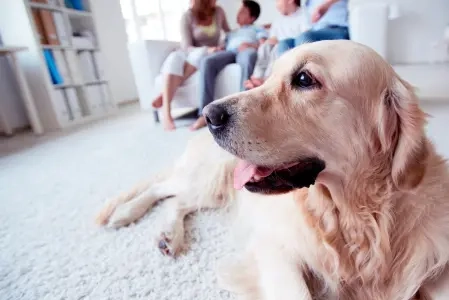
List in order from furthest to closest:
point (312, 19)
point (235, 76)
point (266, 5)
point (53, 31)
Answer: point (266, 5) < point (53, 31) < point (235, 76) < point (312, 19)

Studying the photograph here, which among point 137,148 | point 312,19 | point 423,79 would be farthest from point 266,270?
point 423,79

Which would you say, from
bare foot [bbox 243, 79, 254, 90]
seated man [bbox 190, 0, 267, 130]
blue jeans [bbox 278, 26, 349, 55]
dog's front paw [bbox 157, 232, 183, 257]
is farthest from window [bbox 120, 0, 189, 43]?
dog's front paw [bbox 157, 232, 183, 257]

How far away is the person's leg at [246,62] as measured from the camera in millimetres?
2598

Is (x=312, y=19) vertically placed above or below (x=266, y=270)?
above

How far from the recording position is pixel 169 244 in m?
0.87

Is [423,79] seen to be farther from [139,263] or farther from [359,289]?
[139,263]

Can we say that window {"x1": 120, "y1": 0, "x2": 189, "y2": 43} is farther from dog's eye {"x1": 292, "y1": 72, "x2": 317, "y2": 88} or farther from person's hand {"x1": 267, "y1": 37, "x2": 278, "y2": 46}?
dog's eye {"x1": 292, "y1": 72, "x2": 317, "y2": 88}

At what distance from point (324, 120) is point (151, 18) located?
5.35 metres

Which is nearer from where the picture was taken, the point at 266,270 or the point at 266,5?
the point at 266,270

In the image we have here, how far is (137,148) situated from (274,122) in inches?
64.1

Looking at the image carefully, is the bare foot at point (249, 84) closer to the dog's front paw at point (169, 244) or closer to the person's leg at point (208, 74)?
the person's leg at point (208, 74)

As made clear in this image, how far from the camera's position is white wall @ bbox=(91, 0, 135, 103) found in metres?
4.44

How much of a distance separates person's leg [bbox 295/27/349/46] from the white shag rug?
1150 millimetres

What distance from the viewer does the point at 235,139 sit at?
580 mm
